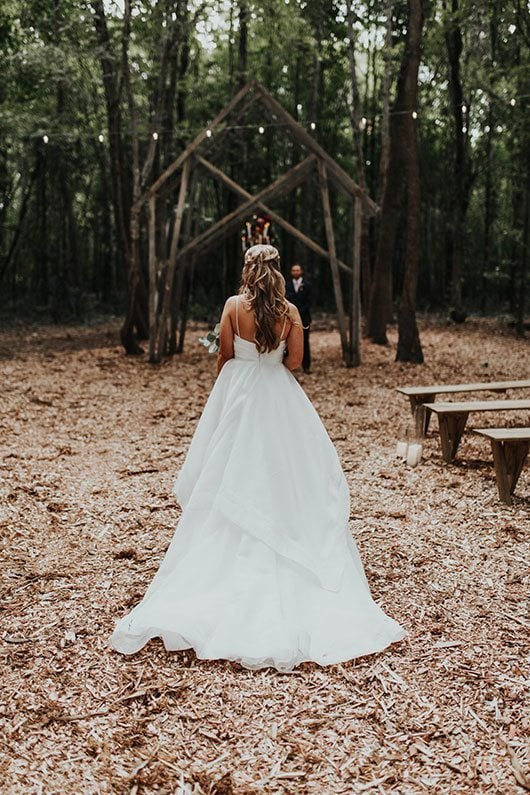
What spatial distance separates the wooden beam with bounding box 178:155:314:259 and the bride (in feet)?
34.2

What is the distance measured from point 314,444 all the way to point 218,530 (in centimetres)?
76

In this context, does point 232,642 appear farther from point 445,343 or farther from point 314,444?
point 445,343

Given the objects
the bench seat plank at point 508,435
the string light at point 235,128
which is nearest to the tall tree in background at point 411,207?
the string light at point 235,128

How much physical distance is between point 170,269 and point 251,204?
2.04 meters

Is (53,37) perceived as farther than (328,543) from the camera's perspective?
Yes

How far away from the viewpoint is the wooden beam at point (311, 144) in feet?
45.4

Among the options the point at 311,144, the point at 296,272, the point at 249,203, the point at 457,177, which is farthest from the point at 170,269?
the point at 457,177

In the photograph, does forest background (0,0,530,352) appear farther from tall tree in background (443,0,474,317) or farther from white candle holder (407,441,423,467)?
white candle holder (407,441,423,467)

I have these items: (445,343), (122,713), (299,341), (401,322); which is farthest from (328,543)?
(445,343)

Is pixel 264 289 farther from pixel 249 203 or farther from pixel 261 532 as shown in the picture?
pixel 249 203

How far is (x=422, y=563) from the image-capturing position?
4.87 metres

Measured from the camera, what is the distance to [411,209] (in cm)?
1416

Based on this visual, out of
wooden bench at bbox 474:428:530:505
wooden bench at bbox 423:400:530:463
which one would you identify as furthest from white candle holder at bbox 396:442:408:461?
wooden bench at bbox 474:428:530:505

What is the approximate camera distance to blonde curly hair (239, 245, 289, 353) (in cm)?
403
